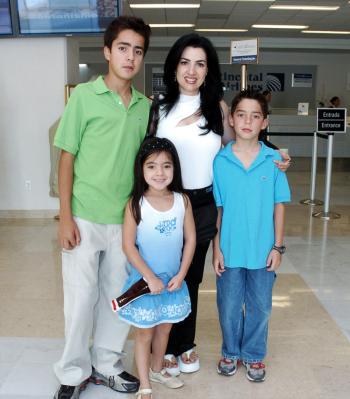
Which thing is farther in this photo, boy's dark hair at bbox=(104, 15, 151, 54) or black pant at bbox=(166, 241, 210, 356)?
black pant at bbox=(166, 241, 210, 356)

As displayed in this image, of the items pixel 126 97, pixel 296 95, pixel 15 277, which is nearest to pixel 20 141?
pixel 15 277

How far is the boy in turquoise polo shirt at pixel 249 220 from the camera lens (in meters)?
2.05

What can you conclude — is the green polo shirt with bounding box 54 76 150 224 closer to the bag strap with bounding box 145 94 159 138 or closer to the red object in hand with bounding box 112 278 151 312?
the bag strap with bounding box 145 94 159 138

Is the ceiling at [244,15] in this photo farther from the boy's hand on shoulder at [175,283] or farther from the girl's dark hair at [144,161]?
the boy's hand on shoulder at [175,283]

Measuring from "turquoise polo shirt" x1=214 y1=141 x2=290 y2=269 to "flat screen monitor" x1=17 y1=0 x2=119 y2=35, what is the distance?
3126 millimetres

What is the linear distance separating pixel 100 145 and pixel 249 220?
27.6 inches

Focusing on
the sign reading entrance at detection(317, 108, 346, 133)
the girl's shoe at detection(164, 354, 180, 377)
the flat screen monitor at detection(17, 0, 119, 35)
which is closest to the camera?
the girl's shoe at detection(164, 354, 180, 377)

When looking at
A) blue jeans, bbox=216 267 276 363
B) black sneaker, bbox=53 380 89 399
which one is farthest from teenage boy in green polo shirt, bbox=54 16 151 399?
blue jeans, bbox=216 267 276 363

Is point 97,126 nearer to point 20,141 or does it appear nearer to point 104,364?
point 104,364

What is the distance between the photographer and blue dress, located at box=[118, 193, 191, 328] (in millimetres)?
1905

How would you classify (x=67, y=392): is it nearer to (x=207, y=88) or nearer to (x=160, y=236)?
(x=160, y=236)

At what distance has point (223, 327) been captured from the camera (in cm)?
224

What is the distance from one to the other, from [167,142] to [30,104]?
359 centimetres

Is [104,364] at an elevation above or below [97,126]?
below
